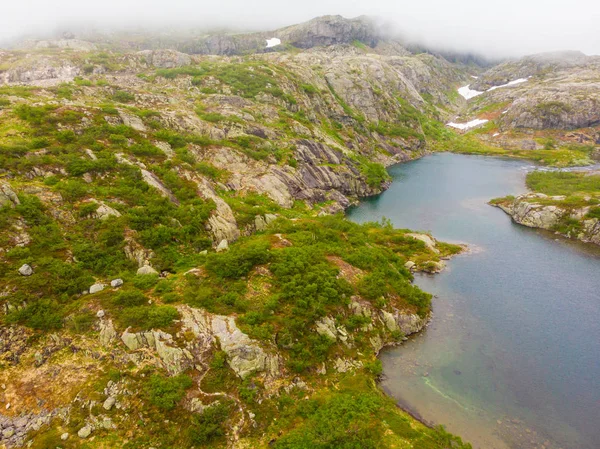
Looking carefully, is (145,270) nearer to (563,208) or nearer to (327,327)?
(327,327)

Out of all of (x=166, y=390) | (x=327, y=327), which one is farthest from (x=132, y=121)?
(x=166, y=390)

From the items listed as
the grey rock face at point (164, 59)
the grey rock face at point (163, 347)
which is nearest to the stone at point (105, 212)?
the grey rock face at point (163, 347)

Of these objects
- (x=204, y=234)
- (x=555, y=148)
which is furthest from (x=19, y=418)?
(x=555, y=148)

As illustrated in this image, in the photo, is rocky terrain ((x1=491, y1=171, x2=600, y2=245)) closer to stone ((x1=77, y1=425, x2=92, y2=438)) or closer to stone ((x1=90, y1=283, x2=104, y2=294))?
stone ((x1=90, y1=283, x2=104, y2=294))

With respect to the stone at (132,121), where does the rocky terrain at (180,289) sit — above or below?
below

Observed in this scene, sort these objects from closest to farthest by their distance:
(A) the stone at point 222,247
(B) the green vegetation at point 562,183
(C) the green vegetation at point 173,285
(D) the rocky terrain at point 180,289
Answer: (D) the rocky terrain at point 180,289, (C) the green vegetation at point 173,285, (A) the stone at point 222,247, (B) the green vegetation at point 562,183

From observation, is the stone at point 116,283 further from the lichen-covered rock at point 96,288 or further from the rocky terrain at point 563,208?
the rocky terrain at point 563,208

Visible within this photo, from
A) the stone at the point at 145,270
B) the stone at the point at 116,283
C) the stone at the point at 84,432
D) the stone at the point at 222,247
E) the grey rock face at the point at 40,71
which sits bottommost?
the stone at the point at 222,247
